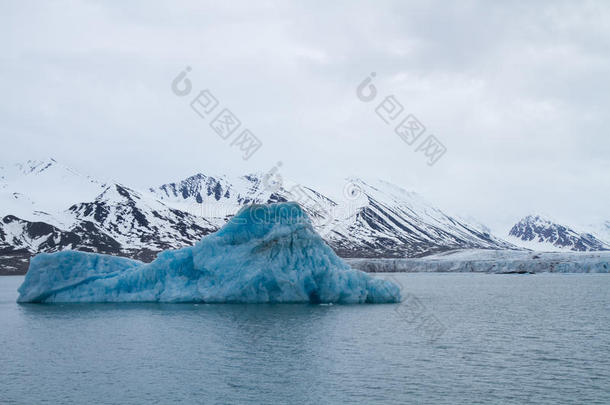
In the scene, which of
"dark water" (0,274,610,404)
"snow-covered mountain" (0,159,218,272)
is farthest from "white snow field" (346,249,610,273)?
"dark water" (0,274,610,404)

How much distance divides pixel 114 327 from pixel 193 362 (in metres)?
10.4

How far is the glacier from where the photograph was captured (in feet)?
128

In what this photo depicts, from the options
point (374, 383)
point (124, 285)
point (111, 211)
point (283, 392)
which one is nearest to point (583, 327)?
point (374, 383)

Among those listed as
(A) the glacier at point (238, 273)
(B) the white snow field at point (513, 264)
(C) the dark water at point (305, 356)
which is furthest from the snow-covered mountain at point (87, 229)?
(C) the dark water at point (305, 356)

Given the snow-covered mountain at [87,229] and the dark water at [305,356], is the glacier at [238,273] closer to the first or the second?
the dark water at [305,356]

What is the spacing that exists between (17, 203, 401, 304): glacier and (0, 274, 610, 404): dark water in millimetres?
3352

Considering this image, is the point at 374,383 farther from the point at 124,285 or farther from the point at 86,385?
the point at 124,285

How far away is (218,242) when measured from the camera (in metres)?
39.8

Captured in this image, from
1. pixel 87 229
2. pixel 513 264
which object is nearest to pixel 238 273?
pixel 513 264

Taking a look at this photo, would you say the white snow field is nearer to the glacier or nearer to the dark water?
the dark water

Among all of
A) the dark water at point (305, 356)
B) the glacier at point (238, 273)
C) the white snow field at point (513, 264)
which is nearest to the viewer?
the dark water at point (305, 356)

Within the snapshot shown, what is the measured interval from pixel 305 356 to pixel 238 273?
17919 mm

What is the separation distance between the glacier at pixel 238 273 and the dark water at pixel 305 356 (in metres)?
3.35

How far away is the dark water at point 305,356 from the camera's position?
1645 centimetres
